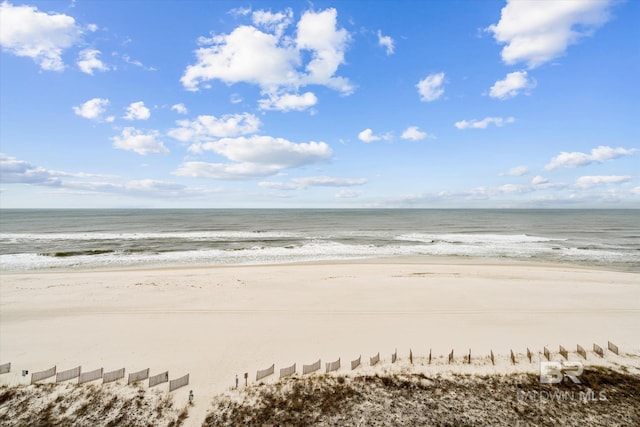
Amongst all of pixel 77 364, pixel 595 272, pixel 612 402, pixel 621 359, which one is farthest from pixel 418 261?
pixel 77 364

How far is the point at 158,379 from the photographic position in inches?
517

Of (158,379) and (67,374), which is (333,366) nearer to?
(158,379)

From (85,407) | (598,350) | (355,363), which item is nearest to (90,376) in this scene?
(85,407)

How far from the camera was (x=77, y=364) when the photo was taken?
14.8 meters

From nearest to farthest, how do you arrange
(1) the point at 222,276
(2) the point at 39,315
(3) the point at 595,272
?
1. (2) the point at 39,315
2. (1) the point at 222,276
3. (3) the point at 595,272

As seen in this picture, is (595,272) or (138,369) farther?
(595,272)

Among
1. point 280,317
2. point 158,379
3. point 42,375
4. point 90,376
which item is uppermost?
point 42,375

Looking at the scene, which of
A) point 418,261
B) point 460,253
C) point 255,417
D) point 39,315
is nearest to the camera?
point 255,417

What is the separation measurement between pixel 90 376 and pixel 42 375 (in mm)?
2129

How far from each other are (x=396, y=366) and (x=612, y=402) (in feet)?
27.2

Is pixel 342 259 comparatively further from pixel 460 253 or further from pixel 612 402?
pixel 612 402

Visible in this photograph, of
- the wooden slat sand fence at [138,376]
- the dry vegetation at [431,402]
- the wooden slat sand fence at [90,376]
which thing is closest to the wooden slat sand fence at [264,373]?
the dry vegetation at [431,402]

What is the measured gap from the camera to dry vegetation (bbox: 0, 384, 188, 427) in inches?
436

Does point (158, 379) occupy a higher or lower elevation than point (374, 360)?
Result: higher
